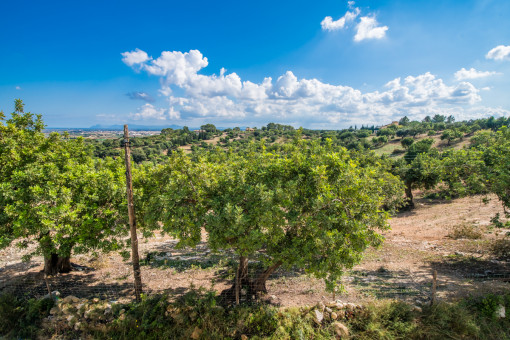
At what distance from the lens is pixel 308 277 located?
1256 cm

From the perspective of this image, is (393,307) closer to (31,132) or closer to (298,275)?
(298,275)

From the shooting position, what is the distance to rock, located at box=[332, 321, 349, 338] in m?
8.79

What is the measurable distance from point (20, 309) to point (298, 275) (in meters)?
13.5

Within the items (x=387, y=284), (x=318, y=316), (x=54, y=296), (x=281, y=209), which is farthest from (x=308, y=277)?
(x=54, y=296)

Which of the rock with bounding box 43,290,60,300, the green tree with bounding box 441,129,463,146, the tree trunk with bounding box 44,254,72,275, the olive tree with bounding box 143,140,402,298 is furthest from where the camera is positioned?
the green tree with bounding box 441,129,463,146

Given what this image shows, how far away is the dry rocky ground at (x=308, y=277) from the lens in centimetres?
1115

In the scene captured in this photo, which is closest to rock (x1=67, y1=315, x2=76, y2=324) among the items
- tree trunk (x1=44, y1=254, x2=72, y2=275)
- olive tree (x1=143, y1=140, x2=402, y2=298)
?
tree trunk (x1=44, y1=254, x2=72, y2=275)

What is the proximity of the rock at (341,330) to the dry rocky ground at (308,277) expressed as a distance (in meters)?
1.68

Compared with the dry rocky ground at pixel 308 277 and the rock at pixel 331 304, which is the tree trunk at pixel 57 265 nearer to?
the dry rocky ground at pixel 308 277

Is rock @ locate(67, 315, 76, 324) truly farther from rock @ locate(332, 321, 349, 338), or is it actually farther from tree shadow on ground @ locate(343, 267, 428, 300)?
tree shadow on ground @ locate(343, 267, 428, 300)

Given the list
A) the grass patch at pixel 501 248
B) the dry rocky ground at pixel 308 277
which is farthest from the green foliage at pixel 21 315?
the grass patch at pixel 501 248

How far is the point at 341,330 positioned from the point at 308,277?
3706 mm

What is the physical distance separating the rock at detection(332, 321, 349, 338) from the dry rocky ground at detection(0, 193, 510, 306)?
5.50ft

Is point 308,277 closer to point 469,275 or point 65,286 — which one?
point 469,275
